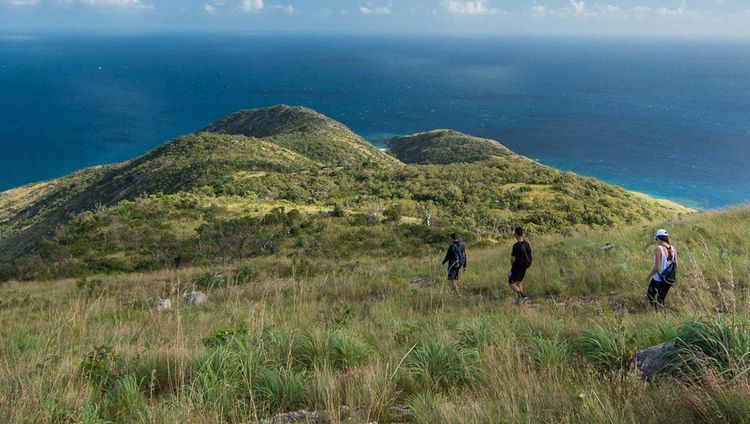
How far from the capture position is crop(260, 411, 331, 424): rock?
10.0ft

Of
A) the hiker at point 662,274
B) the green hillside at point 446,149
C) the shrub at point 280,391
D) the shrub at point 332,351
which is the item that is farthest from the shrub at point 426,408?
the green hillside at point 446,149

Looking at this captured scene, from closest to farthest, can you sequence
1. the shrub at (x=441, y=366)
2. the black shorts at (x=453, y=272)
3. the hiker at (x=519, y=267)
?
the shrub at (x=441, y=366) → the hiker at (x=519, y=267) → the black shorts at (x=453, y=272)

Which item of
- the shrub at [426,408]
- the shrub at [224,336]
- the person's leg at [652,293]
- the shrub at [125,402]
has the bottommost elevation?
the person's leg at [652,293]

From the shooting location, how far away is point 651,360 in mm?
3527

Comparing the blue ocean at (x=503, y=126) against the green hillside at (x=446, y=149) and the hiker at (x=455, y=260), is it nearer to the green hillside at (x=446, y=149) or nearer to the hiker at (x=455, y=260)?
the green hillside at (x=446, y=149)

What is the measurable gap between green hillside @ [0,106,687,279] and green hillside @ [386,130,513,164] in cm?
3413

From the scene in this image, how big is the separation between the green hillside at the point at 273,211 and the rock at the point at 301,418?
65.7 feet

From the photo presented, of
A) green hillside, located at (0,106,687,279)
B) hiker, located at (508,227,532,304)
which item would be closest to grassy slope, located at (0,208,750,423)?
hiker, located at (508,227,532,304)

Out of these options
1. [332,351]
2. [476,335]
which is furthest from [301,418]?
[476,335]

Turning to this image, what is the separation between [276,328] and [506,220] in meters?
29.3

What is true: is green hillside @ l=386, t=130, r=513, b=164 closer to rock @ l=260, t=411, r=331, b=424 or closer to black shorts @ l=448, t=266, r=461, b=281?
black shorts @ l=448, t=266, r=461, b=281

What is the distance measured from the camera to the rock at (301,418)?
120 inches

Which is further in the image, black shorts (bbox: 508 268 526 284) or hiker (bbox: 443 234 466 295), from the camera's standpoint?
hiker (bbox: 443 234 466 295)

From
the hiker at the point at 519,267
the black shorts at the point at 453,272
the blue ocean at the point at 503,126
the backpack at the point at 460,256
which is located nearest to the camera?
the hiker at the point at 519,267
